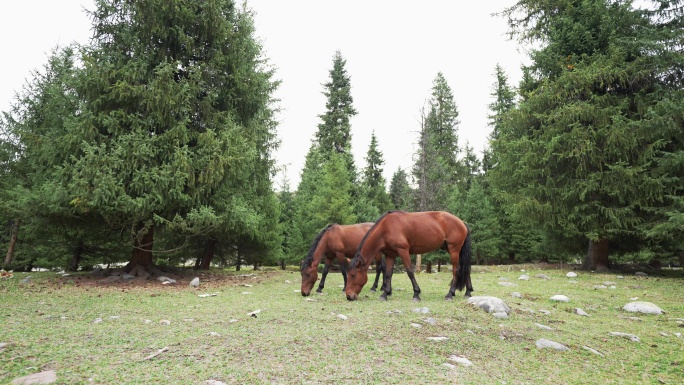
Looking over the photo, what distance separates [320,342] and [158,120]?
33.0 feet

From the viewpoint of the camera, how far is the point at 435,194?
65.7 ft

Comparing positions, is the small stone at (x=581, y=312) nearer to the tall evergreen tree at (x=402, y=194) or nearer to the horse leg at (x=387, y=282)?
the horse leg at (x=387, y=282)

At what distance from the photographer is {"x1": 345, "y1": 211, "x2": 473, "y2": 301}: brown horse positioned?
344 inches

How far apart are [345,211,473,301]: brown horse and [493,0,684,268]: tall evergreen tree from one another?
8058 mm

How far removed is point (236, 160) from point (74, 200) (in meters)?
4.82

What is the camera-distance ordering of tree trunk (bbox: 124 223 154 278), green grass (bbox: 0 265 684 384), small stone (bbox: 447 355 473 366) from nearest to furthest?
1. green grass (bbox: 0 265 684 384)
2. small stone (bbox: 447 355 473 366)
3. tree trunk (bbox: 124 223 154 278)

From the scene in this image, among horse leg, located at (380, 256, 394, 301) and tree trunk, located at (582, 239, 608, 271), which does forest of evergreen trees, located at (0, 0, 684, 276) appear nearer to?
tree trunk, located at (582, 239, 608, 271)

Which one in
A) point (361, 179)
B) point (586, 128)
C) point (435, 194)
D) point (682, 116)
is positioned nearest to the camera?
point (682, 116)

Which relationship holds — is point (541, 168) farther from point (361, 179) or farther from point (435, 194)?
point (361, 179)

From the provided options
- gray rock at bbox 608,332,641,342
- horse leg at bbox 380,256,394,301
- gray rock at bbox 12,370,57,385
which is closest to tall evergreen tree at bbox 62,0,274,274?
horse leg at bbox 380,256,394,301

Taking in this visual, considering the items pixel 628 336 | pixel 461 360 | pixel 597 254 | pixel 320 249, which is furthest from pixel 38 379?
pixel 597 254

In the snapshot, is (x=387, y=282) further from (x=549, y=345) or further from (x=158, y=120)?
(x=158, y=120)

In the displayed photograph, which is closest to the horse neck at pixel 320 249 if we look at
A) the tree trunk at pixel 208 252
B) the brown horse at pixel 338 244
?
the brown horse at pixel 338 244

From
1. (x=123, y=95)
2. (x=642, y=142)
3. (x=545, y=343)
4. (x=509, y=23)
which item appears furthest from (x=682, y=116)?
(x=123, y=95)
